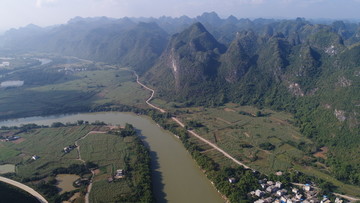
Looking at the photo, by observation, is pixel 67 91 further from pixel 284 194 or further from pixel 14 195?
pixel 284 194

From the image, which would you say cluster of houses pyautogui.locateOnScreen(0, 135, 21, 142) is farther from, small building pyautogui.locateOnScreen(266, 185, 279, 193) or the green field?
small building pyautogui.locateOnScreen(266, 185, 279, 193)

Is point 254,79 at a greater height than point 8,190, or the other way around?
point 254,79

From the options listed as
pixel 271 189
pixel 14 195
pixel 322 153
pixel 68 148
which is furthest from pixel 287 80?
pixel 14 195

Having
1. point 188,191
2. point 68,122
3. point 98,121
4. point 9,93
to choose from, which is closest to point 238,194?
point 188,191

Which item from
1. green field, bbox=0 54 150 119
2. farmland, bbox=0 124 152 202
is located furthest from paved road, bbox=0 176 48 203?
green field, bbox=0 54 150 119

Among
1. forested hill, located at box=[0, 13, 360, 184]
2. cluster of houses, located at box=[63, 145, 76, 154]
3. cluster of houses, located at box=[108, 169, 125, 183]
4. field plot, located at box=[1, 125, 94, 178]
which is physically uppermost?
forested hill, located at box=[0, 13, 360, 184]

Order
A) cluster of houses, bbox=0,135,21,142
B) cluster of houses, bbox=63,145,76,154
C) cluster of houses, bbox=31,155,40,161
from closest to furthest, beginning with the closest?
cluster of houses, bbox=31,155,40,161, cluster of houses, bbox=63,145,76,154, cluster of houses, bbox=0,135,21,142

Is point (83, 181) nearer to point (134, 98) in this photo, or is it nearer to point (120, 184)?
point (120, 184)
